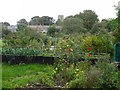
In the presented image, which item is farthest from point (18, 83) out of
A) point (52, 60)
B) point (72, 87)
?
point (52, 60)

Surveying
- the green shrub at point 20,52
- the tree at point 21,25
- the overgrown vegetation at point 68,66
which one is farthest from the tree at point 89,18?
the green shrub at point 20,52

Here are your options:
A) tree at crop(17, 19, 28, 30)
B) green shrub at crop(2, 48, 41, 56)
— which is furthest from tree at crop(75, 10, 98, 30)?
green shrub at crop(2, 48, 41, 56)

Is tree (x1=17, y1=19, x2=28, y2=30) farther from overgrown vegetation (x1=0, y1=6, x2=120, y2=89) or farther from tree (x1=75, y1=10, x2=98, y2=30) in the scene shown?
tree (x1=75, y1=10, x2=98, y2=30)

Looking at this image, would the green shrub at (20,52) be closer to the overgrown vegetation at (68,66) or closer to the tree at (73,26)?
the overgrown vegetation at (68,66)

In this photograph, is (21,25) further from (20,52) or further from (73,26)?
(20,52)

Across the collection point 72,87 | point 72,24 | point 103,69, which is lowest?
point 72,87

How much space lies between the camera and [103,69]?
559cm

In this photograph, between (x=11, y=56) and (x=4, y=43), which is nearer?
(x=11, y=56)

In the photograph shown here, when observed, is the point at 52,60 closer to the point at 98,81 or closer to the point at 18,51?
the point at 18,51

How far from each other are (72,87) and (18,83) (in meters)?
1.26

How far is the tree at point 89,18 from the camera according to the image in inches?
820

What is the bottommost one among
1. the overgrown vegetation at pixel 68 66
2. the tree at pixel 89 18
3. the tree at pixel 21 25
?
the overgrown vegetation at pixel 68 66

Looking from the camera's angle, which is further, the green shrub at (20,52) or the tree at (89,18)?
the tree at (89,18)

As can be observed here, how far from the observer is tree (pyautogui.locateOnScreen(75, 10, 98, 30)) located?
68.3 ft
